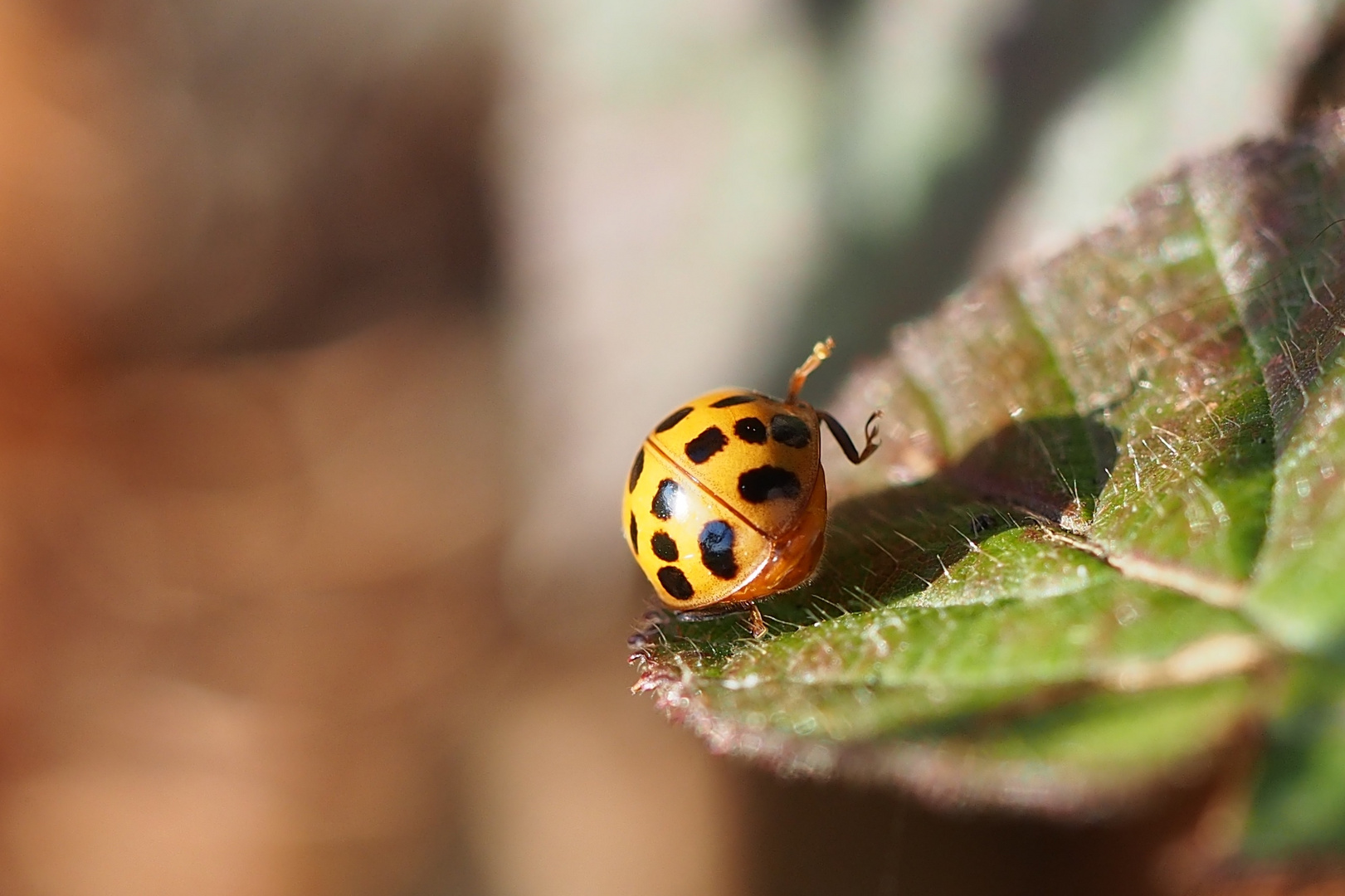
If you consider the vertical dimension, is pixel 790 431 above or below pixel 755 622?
above

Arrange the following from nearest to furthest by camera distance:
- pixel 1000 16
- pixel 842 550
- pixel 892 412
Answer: pixel 842 550 → pixel 892 412 → pixel 1000 16

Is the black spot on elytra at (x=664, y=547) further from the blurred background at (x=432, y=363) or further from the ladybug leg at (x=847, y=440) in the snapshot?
the blurred background at (x=432, y=363)

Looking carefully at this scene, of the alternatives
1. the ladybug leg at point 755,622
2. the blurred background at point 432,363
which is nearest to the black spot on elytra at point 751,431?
the ladybug leg at point 755,622

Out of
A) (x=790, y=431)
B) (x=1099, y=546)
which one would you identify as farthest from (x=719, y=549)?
(x=1099, y=546)

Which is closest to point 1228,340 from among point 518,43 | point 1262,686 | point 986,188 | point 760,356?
point 1262,686

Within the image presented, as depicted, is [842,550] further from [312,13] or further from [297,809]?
[312,13]

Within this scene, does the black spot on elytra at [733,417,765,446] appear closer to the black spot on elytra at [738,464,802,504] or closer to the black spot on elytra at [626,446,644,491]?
the black spot on elytra at [738,464,802,504]

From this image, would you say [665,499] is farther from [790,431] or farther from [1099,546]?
[1099,546]
